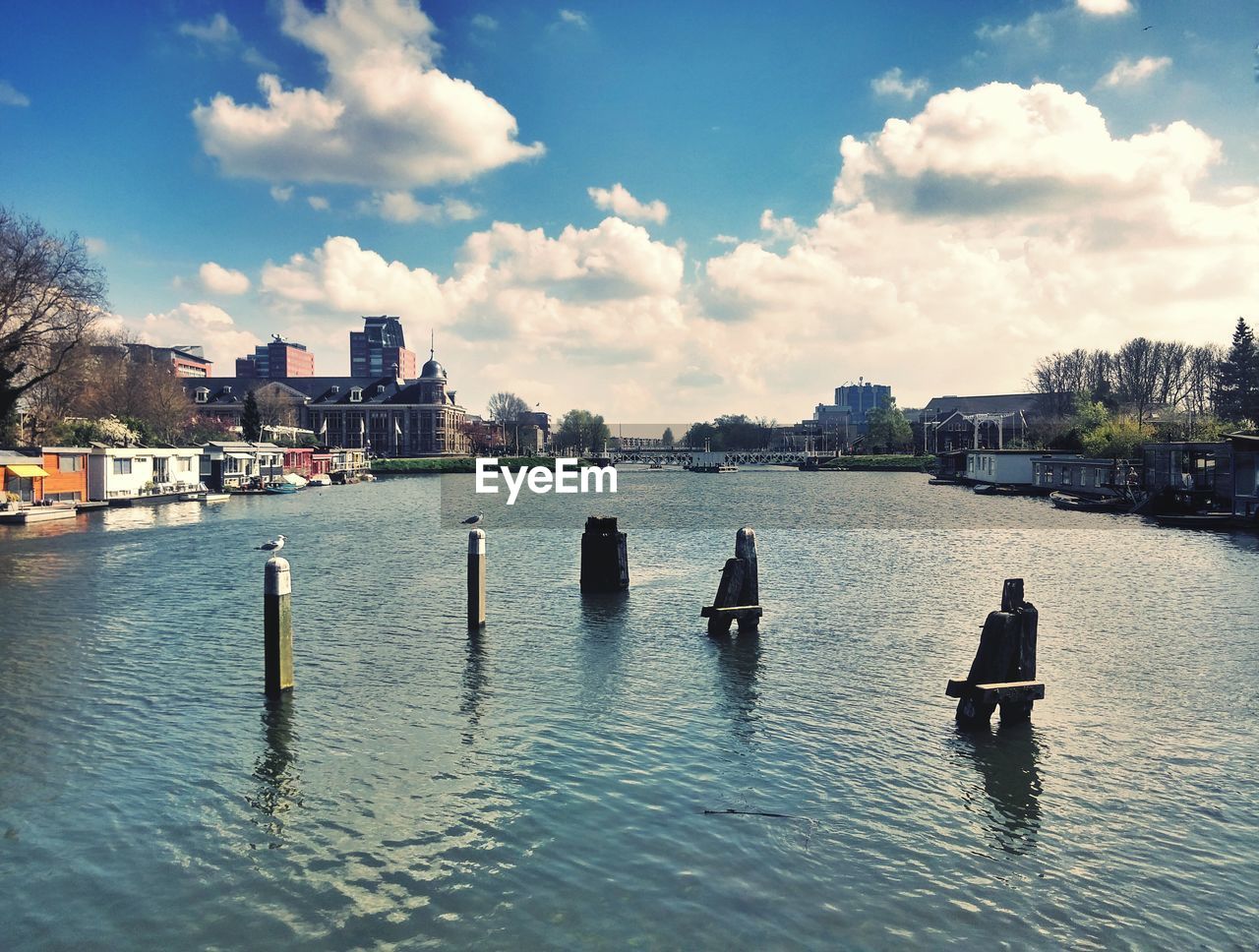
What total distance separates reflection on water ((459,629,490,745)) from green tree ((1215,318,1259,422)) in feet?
410

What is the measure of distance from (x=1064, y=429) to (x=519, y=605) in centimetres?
12137

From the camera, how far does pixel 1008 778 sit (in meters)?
13.1

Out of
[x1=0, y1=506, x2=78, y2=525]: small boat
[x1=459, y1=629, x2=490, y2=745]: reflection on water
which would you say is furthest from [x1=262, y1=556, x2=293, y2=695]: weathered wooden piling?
[x1=0, y1=506, x2=78, y2=525]: small boat

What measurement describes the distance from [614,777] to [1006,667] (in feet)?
A: 25.3

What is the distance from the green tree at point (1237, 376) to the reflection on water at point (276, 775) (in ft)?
431

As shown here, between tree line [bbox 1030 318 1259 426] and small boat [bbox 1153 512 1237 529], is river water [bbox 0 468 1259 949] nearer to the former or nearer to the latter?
small boat [bbox 1153 512 1237 529]

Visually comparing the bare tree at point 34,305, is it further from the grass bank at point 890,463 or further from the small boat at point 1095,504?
the grass bank at point 890,463

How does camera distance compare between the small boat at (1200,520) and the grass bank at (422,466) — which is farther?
the grass bank at (422,466)

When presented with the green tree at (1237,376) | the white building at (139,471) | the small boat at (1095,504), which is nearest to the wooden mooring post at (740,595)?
the white building at (139,471)

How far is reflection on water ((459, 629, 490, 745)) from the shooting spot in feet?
51.2

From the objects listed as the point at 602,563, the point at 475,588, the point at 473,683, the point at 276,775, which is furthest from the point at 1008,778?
the point at 602,563

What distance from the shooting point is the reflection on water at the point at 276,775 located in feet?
37.9

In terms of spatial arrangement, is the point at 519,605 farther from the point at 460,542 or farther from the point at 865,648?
the point at 460,542

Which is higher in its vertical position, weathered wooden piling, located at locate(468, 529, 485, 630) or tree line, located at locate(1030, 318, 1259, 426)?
tree line, located at locate(1030, 318, 1259, 426)
